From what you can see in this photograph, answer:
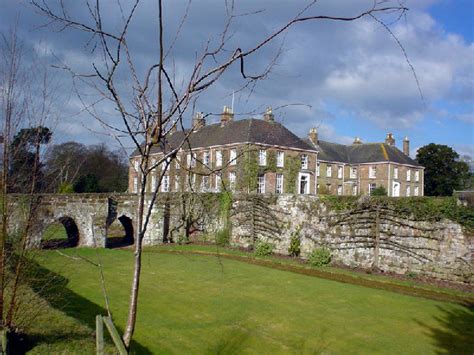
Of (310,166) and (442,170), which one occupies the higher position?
(442,170)

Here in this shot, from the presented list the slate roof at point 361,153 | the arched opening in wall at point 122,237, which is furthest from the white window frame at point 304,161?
the arched opening in wall at point 122,237

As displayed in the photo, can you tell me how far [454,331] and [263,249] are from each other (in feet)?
35.2

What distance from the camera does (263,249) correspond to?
18484mm

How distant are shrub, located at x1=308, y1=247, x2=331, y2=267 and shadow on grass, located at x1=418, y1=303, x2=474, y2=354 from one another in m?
6.23

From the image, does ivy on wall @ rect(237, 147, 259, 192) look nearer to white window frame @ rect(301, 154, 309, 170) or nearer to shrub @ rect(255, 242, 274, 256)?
white window frame @ rect(301, 154, 309, 170)

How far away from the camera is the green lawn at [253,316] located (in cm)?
680

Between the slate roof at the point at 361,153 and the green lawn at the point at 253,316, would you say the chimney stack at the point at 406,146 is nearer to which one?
the slate roof at the point at 361,153

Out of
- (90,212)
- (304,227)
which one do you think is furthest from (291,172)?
(90,212)

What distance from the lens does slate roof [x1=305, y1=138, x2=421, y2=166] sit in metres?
44.6

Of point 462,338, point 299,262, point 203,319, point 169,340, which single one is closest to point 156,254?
point 299,262

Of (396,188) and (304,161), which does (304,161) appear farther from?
(396,188)

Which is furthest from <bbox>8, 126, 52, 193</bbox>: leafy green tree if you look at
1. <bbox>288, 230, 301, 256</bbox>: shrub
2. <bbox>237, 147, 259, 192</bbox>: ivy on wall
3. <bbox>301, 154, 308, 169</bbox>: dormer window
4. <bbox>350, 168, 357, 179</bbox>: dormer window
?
<bbox>350, 168, 357, 179</bbox>: dormer window

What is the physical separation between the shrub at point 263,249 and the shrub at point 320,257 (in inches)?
97.3

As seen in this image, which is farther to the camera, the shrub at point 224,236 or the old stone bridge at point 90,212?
the shrub at point 224,236
